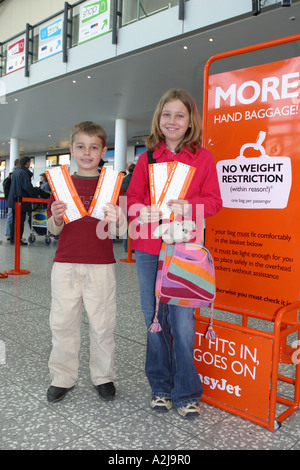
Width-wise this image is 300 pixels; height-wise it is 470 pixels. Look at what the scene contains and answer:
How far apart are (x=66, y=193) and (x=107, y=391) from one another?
0.98 metres

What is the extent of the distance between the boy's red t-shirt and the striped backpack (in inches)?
15.7

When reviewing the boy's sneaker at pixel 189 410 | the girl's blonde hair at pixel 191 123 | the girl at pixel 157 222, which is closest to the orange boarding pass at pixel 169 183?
the girl at pixel 157 222

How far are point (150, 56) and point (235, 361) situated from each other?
6957 mm

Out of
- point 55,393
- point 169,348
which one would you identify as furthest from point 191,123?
point 55,393

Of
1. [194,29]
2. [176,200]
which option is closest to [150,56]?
[194,29]

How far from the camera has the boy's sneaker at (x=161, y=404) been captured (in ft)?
5.65

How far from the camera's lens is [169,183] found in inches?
61.4

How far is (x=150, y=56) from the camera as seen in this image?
7336 mm

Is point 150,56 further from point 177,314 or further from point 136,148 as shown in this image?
point 136,148

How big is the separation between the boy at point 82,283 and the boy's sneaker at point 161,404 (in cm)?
22

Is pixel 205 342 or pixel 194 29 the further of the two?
pixel 194 29

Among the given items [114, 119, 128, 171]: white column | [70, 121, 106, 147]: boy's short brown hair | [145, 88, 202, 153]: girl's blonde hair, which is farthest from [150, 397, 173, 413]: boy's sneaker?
[114, 119, 128, 171]: white column

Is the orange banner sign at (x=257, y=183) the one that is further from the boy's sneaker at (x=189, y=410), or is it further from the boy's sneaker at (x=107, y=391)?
the boy's sneaker at (x=107, y=391)

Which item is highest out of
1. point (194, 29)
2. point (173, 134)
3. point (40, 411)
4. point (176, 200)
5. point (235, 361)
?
point (194, 29)
